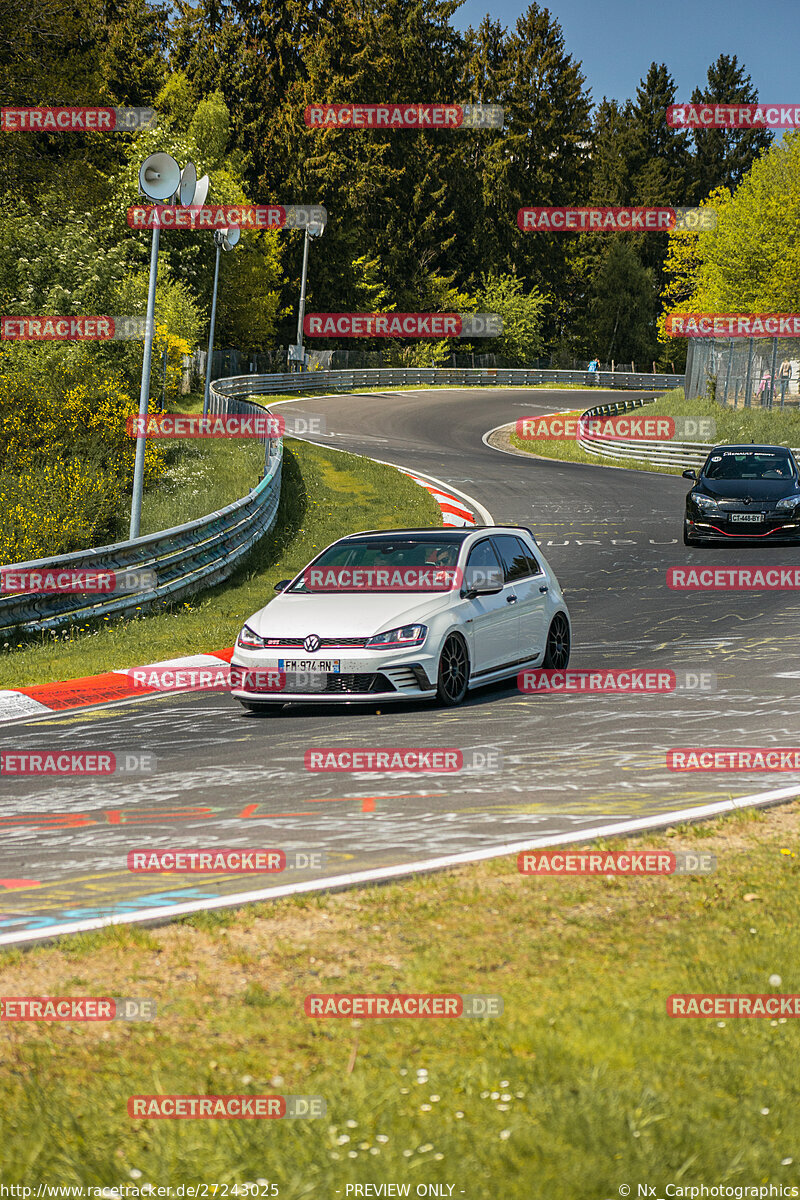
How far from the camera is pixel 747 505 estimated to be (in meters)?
23.2

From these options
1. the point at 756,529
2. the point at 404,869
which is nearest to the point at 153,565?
the point at 756,529

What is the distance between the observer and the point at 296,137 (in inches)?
3374

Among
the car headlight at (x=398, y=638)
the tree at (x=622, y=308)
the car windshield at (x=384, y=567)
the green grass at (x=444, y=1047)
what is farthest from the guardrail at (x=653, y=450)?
the tree at (x=622, y=308)

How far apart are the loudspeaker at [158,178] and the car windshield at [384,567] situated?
24.7 ft

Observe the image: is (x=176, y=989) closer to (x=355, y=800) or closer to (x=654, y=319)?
(x=355, y=800)

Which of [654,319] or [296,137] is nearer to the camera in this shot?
[296,137]

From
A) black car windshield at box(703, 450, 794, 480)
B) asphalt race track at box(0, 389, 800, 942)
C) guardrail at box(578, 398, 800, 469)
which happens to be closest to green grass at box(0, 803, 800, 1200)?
asphalt race track at box(0, 389, 800, 942)

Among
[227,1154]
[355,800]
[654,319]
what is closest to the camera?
[227,1154]

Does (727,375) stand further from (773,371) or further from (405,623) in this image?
(405,623)

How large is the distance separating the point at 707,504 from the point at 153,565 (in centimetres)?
1062

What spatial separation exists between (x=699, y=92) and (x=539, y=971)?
436 ft

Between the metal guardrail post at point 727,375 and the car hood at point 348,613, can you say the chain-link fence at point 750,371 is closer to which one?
the metal guardrail post at point 727,375

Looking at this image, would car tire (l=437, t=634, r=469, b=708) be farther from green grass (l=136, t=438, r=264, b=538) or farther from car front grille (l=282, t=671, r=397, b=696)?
green grass (l=136, t=438, r=264, b=538)

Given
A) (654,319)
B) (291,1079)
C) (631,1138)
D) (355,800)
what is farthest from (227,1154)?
(654,319)
